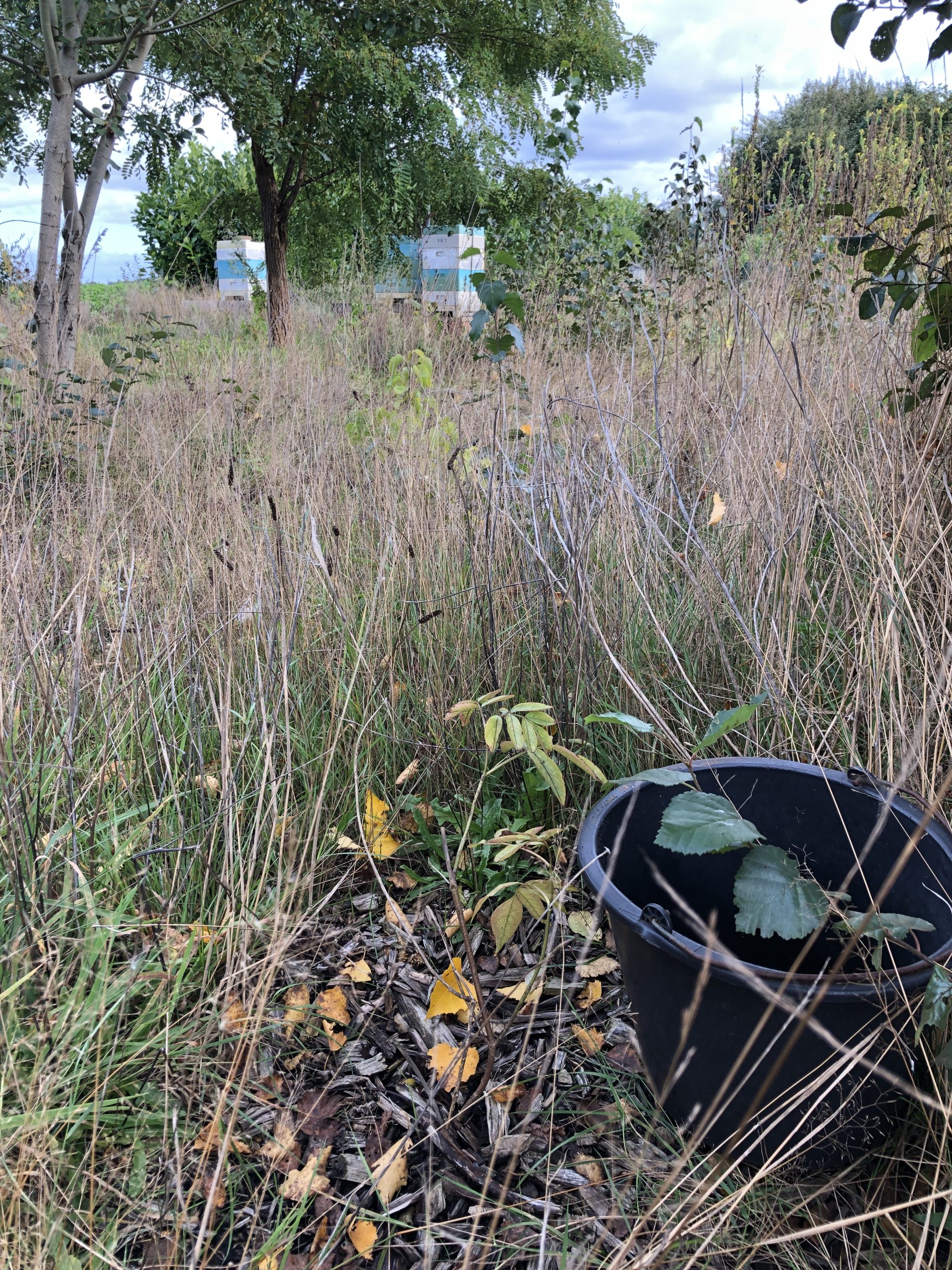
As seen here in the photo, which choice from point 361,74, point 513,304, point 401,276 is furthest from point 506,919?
point 401,276

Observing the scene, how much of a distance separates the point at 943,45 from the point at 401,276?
254 inches

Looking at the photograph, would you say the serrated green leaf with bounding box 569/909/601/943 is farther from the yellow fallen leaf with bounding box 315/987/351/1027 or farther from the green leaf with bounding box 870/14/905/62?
the green leaf with bounding box 870/14/905/62

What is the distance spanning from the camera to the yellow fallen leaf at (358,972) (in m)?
1.53

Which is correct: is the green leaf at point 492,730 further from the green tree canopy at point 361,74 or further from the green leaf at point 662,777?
the green tree canopy at point 361,74

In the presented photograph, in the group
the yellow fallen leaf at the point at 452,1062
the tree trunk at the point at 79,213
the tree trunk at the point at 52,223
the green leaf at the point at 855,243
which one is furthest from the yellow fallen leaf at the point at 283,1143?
the tree trunk at the point at 79,213

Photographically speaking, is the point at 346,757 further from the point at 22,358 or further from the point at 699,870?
the point at 22,358

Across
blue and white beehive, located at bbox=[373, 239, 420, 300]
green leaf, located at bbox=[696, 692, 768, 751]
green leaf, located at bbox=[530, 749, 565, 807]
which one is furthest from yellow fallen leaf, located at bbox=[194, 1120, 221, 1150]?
blue and white beehive, located at bbox=[373, 239, 420, 300]

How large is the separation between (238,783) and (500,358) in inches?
56.5

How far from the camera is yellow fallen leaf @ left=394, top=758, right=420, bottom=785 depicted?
1747 mm

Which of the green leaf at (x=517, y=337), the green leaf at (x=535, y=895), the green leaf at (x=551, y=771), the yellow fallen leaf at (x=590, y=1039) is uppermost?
the green leaf at (x=517, y=337)

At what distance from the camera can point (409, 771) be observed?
176 cm

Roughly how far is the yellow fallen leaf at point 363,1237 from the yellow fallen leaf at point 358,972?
0.45 m

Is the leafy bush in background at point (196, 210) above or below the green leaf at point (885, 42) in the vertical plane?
above

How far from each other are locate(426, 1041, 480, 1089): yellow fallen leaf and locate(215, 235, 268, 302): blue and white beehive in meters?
9.91
